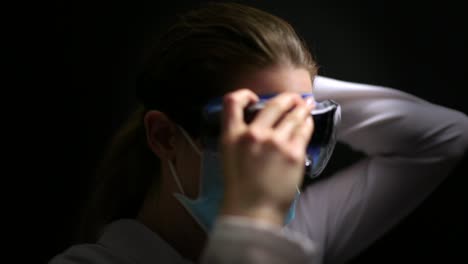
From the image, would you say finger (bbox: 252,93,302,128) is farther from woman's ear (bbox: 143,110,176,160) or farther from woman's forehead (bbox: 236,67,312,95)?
woman's ear (bbox: 143,110,176,160)

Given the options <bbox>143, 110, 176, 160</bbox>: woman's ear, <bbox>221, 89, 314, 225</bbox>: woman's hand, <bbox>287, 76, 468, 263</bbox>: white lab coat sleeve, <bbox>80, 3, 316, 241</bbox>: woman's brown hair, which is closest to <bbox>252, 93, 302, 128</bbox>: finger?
<bbox>221, 89, 314, 225</bbox>: woman's hand

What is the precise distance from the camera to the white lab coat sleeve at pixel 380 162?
4.47 feet

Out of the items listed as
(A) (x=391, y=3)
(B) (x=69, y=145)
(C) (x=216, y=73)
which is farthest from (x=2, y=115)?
(A) (x=391, y=3)

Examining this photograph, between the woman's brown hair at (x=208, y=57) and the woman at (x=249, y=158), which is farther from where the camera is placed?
the woman's brown hair at (x=208, y=57)

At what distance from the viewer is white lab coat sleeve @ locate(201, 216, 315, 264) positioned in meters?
0.74

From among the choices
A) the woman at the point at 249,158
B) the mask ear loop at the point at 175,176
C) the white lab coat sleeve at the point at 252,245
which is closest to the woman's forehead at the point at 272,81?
the woman at the point at 249,158

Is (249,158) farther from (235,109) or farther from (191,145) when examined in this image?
(191,145)

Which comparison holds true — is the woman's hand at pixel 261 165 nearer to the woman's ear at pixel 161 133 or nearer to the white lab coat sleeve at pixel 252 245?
the white lab coat sleeve at pixel 252 245

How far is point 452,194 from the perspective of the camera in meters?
1.42

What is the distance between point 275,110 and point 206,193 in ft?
0.89

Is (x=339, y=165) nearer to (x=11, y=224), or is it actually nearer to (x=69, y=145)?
(x=69, y=145)

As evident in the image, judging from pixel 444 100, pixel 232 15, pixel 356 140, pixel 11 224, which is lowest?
pixel 11 224

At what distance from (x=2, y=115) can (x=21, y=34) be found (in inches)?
9.1

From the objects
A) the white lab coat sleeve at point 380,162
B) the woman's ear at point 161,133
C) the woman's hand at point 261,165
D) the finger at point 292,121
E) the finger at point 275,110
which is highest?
the finger at point 275,110
